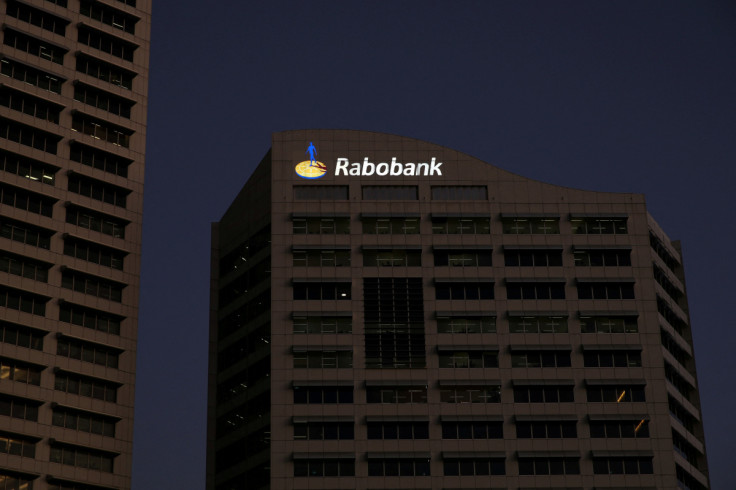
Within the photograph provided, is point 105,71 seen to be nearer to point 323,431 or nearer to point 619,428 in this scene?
point 323,431

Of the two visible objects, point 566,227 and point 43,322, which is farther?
point 566,227

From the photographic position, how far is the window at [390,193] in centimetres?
17875

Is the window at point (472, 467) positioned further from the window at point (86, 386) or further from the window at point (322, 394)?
the window at point (86, 386)

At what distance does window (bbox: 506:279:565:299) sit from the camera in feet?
573

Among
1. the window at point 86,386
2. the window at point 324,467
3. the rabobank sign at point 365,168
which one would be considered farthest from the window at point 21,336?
the rabobank sign at point 365,168

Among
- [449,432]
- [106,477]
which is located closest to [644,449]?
[449,432]

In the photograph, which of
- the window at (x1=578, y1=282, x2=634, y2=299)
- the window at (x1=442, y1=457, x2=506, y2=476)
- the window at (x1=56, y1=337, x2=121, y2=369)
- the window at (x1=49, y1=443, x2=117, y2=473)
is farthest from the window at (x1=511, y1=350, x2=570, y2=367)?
the window at (x1=49, y1=443, x2=117, y2=473)

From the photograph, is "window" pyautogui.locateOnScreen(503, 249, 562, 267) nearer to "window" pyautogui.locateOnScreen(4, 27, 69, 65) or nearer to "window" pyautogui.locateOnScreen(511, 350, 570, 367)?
"window" pyautogui.locateOnScreen(511, 350, 570, 367)

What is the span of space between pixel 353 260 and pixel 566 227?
2944cm

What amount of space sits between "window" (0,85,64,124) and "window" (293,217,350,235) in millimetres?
34184

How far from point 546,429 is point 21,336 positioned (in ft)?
216

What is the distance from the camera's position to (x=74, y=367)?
162 metres

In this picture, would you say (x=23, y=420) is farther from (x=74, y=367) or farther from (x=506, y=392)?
(x=506, y=392)

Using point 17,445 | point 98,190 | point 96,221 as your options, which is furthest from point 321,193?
point 17,445
